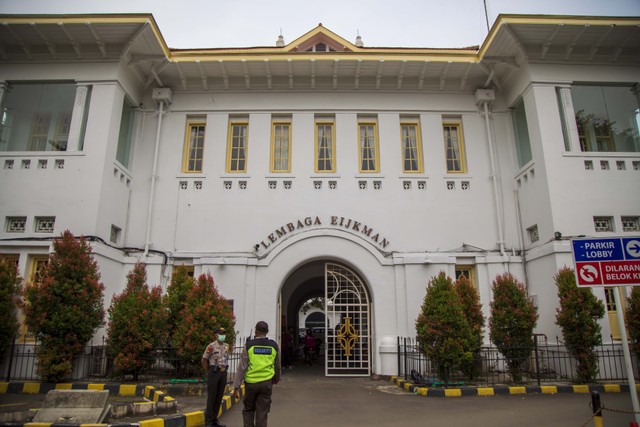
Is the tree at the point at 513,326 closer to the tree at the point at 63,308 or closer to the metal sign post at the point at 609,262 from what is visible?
the metal sign post at the point at 609,262

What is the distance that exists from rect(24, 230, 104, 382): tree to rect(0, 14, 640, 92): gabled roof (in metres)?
6.33

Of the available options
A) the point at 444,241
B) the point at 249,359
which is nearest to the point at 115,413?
the point at 249,359

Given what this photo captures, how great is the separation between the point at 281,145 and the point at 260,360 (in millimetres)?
10402

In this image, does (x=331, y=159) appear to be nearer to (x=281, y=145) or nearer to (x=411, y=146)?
(x=281, y=145)

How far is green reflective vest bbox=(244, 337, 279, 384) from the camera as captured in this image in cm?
582

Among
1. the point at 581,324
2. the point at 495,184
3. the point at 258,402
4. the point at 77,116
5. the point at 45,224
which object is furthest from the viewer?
the point at 495,184

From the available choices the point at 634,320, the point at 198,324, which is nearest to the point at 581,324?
the point at 634,320

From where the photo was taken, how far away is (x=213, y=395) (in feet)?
23.4

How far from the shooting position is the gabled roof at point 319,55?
13047 millimetres

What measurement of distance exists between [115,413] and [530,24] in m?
14.4

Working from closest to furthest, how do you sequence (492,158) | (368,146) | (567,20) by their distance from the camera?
(567,20) → (492,158) → (368,146)

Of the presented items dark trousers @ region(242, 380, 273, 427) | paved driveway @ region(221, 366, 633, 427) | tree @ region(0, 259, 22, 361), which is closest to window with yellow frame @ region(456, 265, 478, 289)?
paved driveway @ region(221, 366, 633, 427)

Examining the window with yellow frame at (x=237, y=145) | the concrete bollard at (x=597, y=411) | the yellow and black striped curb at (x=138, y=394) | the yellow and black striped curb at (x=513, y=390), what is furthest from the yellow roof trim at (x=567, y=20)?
the yellow and black striped curb at (x=138, y=394)

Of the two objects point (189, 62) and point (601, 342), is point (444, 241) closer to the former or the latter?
point (601, 342)
